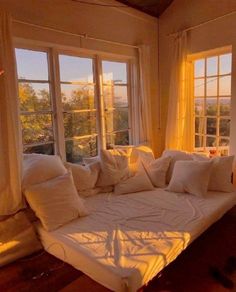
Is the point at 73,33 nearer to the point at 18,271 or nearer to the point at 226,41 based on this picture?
the point at 226,41

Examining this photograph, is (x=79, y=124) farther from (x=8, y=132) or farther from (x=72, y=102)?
(x=8, y=132)

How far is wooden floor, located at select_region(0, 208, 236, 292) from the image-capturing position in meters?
1.78

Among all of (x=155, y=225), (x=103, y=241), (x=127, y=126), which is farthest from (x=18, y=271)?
(x=127, y=126)

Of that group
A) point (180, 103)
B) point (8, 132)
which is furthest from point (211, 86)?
point (8, 132)

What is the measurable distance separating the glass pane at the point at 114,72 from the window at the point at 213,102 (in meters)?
0.98

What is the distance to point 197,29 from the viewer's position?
3.27 metres

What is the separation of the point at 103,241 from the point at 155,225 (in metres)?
0.48

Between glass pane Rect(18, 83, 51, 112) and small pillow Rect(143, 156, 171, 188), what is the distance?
141 centimetres

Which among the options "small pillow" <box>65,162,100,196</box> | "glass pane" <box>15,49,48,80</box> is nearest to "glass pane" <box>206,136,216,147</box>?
"small pillow" <box>65,162,100,196</box>

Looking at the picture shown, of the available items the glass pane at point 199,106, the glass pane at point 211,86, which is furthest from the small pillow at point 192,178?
the glass pane at point 211,86

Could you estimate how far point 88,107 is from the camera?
10.5ft

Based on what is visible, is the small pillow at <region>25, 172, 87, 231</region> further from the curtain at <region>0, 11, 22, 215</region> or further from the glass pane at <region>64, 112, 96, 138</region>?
the glass pane at <region>64, 112, 96, 138</region>

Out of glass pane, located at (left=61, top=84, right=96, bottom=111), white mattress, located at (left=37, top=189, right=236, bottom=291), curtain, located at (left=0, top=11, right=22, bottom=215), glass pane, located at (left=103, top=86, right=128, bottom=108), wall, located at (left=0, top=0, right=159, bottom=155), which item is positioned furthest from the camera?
glass pane, located at (left=103, top=86, right=128, bottom=108)

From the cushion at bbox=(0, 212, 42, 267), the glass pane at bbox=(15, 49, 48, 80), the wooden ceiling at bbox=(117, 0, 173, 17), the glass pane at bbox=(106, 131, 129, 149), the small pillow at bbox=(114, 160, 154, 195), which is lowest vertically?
the cushion at bbox=(0, 212, 42, 267)
